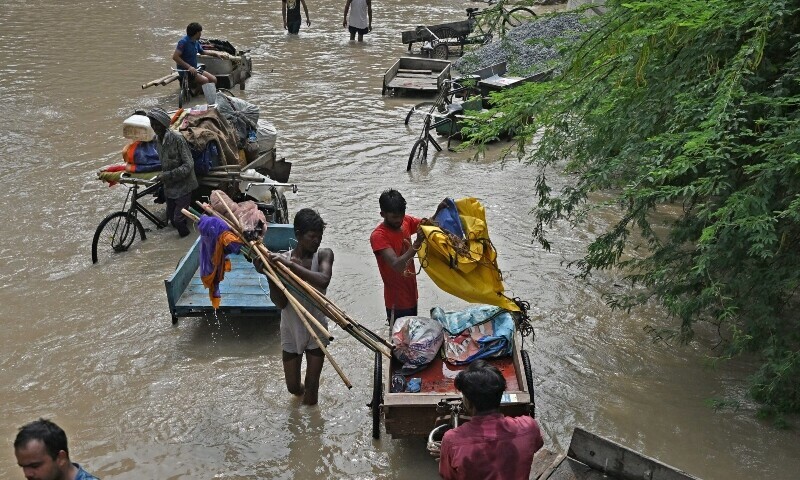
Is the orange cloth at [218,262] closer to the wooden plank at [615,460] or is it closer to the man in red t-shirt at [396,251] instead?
the man in red t-shirt at [396,251]

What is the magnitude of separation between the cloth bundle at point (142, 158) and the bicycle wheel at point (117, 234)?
1.83ft

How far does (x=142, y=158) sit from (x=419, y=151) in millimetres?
4930

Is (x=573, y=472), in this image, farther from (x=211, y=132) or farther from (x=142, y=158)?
(x=142, y=158)

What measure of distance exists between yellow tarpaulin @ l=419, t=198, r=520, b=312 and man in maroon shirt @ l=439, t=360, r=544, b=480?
83.1 inches

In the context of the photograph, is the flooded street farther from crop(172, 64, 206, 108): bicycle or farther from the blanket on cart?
the blanket on cart

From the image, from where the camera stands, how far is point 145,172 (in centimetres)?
1016

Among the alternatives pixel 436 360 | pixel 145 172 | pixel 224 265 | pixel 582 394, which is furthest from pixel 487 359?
pixel 145 172

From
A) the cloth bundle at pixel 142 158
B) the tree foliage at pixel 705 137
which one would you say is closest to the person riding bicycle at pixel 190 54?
the cloth bundle at pixel 142 158

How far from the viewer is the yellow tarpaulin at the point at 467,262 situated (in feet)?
20.9

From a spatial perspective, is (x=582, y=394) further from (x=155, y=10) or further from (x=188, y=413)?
(x=155, y=10)

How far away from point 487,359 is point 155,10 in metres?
23.1

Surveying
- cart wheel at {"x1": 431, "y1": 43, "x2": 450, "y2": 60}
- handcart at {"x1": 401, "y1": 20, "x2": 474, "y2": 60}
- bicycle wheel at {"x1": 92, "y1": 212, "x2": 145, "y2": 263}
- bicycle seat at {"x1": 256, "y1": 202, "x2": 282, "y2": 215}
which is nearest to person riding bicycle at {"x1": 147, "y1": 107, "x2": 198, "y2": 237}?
bicycle wheel at {"x1": 92, "y1": 212, "x2": 145, "y2": 263}

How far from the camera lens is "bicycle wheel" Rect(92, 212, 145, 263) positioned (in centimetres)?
1017

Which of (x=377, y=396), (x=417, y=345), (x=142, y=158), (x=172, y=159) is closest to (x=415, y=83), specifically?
(x=142, y=158)
